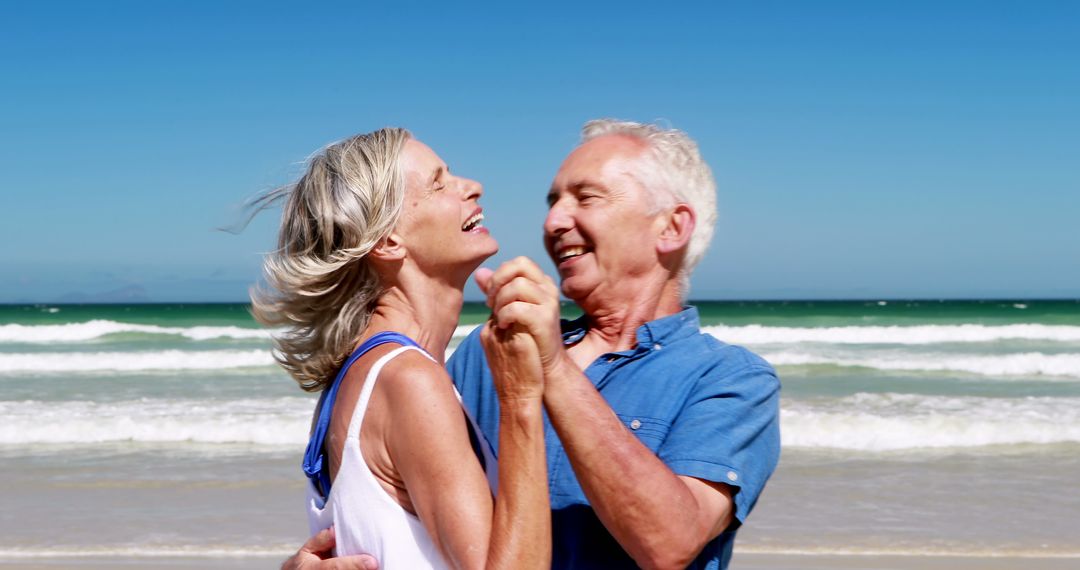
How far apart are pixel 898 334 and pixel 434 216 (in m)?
28.8

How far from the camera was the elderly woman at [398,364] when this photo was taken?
6.35 feet

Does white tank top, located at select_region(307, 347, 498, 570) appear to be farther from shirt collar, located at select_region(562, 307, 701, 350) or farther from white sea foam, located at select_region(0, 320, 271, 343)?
white sea foam, located at select_region(0, 320, 271, 343)

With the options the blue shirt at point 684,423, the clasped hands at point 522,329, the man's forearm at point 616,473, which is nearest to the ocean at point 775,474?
the blue shirt at point 684,423

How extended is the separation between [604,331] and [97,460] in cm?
838

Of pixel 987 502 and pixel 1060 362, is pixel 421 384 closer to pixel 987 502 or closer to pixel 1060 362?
pixel 987 502

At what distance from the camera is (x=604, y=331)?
2.71 metres

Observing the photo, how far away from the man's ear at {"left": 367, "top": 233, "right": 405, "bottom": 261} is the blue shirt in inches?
21.7

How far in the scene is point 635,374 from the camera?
2439 millimetres

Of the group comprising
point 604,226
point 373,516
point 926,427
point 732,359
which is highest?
point 604,226

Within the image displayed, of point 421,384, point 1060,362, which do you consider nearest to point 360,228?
point 421,384

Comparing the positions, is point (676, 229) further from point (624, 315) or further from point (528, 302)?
point (528, 302)

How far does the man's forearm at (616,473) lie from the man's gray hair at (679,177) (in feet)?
2.54

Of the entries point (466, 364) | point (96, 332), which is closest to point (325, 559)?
point (466, 364)

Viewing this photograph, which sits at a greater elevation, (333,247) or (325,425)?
(333,247)
